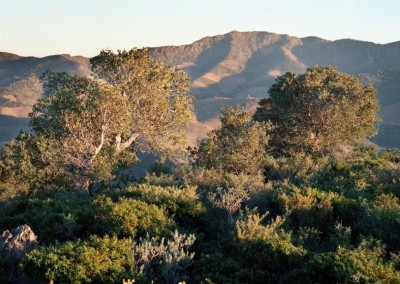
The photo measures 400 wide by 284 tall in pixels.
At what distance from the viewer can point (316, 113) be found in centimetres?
4272

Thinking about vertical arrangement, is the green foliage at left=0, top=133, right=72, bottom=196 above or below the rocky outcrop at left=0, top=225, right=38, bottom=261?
below

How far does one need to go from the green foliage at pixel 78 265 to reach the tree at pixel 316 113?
3231 centimetres

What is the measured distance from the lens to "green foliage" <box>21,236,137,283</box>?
11016 mm

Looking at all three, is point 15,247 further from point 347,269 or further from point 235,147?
point 235,147

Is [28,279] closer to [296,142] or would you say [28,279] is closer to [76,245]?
[76,245]

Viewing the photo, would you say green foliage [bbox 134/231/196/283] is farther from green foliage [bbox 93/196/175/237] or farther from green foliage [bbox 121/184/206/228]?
green foliage [bbox 121/184/206/228]

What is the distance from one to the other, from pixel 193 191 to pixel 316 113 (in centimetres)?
2561

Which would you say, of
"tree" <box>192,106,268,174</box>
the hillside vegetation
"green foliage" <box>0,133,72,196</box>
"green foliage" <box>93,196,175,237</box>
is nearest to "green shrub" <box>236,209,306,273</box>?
the hillside vegetation

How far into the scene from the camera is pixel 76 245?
12359mm

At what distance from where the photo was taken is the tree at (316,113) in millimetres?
41500

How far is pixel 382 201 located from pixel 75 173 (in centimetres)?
2077

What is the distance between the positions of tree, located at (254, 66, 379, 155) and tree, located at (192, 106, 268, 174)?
365 inches

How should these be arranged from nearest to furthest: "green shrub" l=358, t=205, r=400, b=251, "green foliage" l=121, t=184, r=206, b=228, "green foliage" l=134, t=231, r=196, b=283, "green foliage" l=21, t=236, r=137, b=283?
"green foliage" l=21, t=236, r=137, b=283
"green foliage" l=134, t=231, r=196, b=283
"green shrub" l=358, t=205, r=400, b=251
"green foliage" l=121, t=184, r=206, b=228

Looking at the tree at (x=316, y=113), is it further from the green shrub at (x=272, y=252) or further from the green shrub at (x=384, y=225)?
the green shrub at (x=272, y=252)
